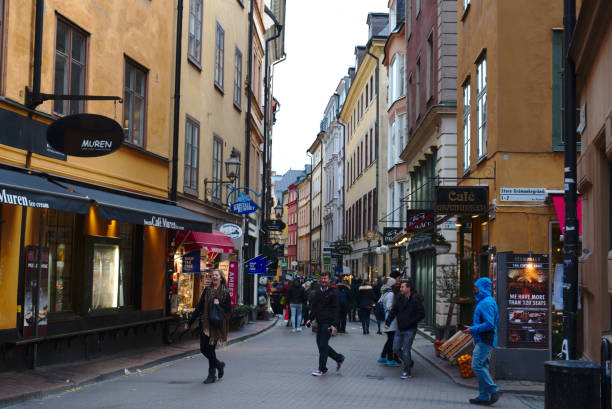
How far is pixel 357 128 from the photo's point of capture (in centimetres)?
5209

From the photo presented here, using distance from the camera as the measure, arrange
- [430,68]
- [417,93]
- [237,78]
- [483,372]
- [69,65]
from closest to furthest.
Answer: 1. [483,372]
2. [69,65]
3. [430,68]
4. [417,93]
5. [237,78]

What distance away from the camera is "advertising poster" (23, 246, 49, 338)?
1262 centimetres

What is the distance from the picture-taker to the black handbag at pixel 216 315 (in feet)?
42.4

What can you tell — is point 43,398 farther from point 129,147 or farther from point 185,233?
point 185,233

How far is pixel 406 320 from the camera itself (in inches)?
576

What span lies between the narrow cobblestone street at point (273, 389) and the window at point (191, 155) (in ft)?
18.6

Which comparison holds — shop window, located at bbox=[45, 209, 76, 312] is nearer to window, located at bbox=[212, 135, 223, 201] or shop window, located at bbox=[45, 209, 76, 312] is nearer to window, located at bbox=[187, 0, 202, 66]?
window, located at bbox=[187, 0, 202, 66]

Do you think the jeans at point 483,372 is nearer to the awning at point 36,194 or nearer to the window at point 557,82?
the window at point 557,82

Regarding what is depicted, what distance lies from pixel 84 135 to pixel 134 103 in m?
5.21

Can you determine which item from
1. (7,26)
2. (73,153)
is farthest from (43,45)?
(73,153)

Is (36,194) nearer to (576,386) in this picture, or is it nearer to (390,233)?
(576,386)

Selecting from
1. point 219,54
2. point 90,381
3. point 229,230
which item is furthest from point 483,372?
point 219,54

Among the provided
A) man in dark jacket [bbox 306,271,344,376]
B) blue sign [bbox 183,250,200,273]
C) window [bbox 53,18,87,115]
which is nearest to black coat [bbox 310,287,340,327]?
man in dark jacket [bbox 306,271,344,376]

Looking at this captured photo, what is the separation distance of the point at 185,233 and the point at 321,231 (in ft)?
187
